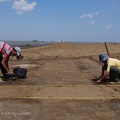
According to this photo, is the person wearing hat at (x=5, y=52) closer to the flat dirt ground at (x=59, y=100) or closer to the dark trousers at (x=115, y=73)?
the flat dirt ground at (x=59, y=100)

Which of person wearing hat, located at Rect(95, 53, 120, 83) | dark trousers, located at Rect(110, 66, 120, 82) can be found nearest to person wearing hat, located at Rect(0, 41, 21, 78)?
person wearing hat, located at Rect(95, 53, 120, 83)

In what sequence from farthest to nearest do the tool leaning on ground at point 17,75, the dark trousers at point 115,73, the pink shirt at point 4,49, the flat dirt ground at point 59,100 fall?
the tool leaning on ground at point 17,75, the pink shirt at point 4,49, the dark trousers at point 115,73, the flat dirt ground at point 59,100

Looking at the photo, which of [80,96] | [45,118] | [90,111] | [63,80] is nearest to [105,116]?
[90,111]

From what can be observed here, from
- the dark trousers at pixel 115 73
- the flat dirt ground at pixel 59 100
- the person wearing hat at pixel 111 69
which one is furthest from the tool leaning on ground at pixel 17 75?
the dark trousers at pixel 115 73

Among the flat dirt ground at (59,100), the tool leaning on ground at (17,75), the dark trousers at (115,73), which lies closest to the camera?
the flat dirt ground at (59,100)

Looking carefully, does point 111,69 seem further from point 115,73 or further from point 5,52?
point 5,52

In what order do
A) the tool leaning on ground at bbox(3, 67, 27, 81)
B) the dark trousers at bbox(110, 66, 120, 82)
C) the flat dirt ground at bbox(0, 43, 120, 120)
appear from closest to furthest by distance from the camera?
1. the flat dirt ground at bbox(0, 43, 120, 120)
2. the dark trousers at bbox(110, 66, 120, 82)
3. the tool leaning on ground at bbox(3, 67, 27, 81)

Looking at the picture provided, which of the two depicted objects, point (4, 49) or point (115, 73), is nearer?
point (115, 73)

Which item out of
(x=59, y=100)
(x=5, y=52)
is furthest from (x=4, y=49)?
(x=59, y=100)

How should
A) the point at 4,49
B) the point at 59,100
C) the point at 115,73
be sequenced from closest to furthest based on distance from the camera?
1. the point at 59,100
2. the point at 115,73
3. the point at 4,49

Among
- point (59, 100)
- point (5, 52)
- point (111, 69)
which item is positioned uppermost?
point (5, 52)

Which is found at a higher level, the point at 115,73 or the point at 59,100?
the point at 115,73

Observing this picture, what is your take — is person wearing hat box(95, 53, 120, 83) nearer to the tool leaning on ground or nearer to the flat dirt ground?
the flat dirt ground

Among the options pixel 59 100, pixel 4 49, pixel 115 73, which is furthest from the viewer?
pixel 4 49
